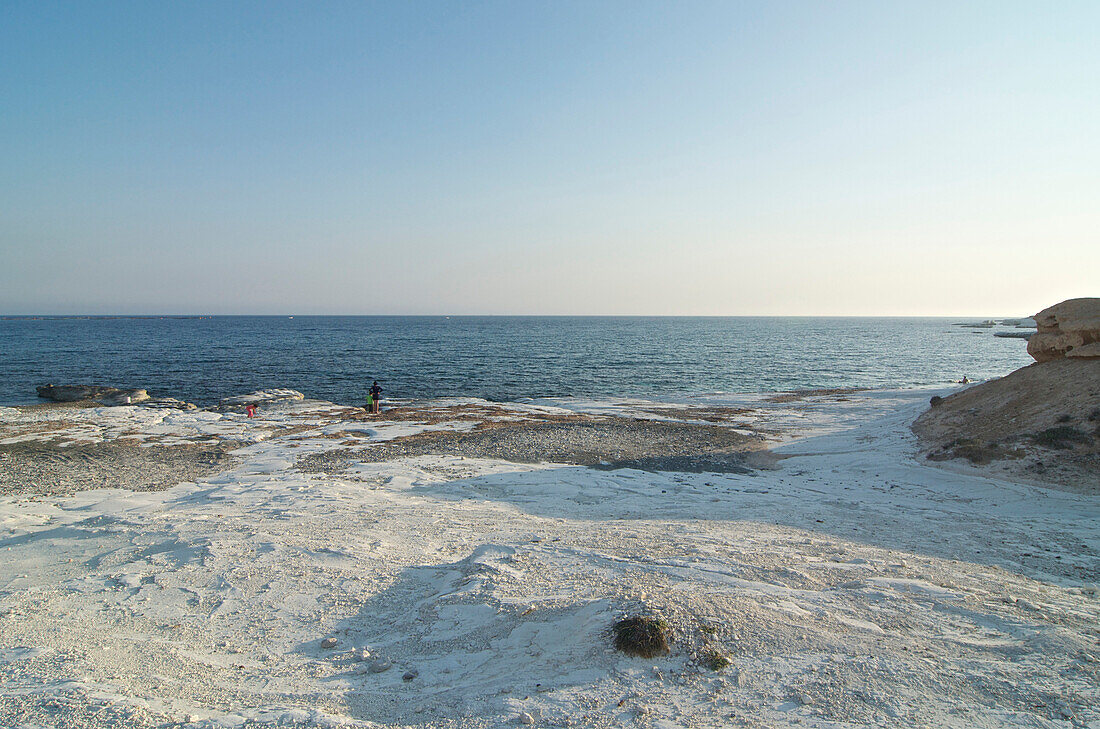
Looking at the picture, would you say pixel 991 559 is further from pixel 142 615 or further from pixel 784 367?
pixel 784 367

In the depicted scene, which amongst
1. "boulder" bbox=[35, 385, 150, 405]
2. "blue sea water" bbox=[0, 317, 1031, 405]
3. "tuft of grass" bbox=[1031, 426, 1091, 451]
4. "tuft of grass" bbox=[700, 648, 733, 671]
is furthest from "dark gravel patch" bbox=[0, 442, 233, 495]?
"tuft of grass" bbox=[1031, 426, 1091, 451]

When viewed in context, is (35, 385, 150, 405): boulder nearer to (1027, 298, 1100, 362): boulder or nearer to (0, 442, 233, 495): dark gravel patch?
(0, 442, 233, 495): dark gravel patch

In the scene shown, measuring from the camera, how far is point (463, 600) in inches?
291

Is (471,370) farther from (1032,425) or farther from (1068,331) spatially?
(1032,425)

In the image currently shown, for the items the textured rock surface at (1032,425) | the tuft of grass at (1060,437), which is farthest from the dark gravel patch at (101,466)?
the tuft of grass at (1060,437)

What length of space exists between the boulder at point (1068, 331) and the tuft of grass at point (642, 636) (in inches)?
880

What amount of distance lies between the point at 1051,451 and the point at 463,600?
1718 centimetres

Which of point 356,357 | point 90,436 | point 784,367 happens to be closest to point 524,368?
point 356,357

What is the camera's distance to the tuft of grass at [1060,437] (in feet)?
50.0

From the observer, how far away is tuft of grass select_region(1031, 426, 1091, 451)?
600 inches

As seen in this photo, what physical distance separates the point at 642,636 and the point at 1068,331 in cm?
2382

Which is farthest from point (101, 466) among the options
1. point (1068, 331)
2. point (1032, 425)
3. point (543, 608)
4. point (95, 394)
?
point (1068, 331)

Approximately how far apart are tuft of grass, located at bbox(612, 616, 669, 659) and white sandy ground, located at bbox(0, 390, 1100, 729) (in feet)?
0.44

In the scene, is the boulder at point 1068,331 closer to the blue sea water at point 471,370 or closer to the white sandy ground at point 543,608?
the white sandy ground at point 543,608
